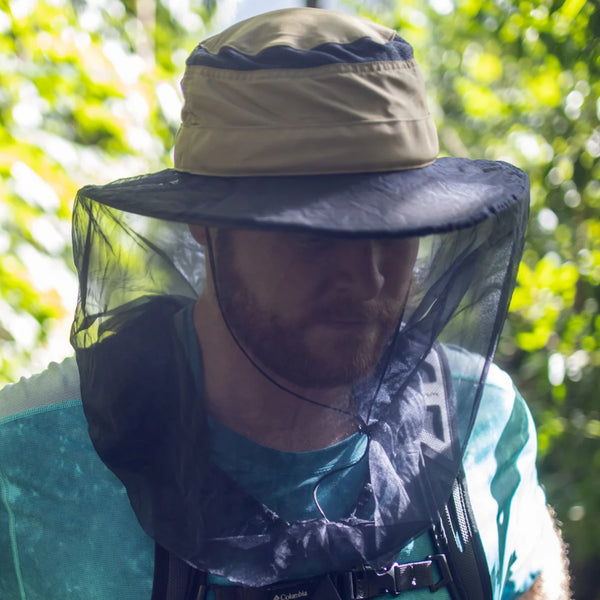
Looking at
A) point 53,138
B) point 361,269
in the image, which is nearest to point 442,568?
point 361,269

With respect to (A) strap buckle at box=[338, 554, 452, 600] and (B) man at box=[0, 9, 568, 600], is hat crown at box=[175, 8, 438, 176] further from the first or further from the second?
(A) strap buckle at box=[338, 554, 452, 600]

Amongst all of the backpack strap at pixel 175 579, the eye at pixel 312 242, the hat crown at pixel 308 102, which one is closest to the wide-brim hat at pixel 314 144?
the hat crown at pixel 308 102

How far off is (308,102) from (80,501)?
0.83 metres

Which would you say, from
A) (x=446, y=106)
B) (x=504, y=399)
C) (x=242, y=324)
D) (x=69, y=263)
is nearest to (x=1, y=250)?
(x=69, y=263)

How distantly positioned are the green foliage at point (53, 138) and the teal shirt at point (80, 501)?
2.75ft

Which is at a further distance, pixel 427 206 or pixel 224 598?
pixel 224 598

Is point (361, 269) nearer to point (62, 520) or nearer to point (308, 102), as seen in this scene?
point (308, 102)

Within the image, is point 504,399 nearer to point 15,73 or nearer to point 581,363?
point 581,363

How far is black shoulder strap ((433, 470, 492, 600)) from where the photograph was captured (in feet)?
4.77

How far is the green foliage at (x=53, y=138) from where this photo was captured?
2293mm

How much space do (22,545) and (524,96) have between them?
269 centimetres

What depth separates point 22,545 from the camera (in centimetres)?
132

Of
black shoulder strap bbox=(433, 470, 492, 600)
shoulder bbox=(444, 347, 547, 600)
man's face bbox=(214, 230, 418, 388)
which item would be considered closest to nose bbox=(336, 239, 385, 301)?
man's face bbox=(214, 230, 418, 388)

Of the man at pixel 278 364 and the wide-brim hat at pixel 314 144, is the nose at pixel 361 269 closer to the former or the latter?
the man at pixel 278 364
